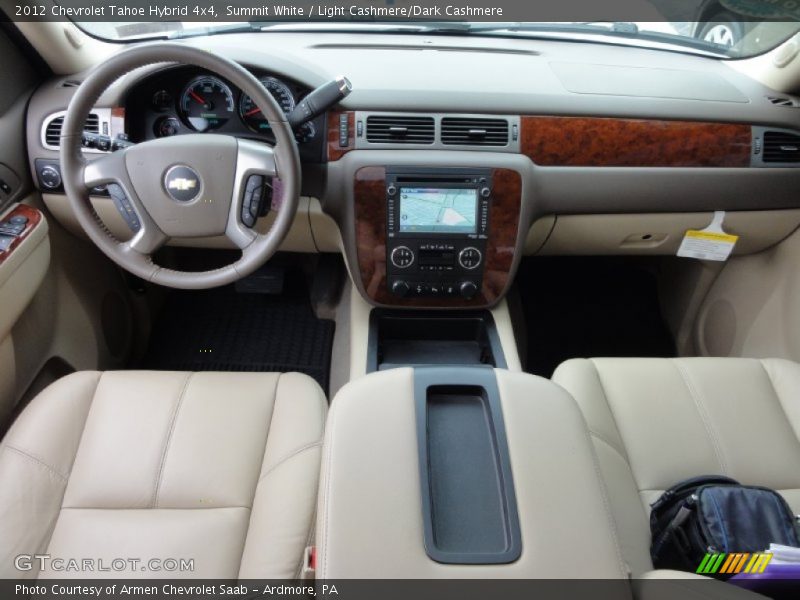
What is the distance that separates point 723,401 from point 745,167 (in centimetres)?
71

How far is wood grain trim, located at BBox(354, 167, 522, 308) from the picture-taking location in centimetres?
138

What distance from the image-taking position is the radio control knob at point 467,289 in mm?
1486

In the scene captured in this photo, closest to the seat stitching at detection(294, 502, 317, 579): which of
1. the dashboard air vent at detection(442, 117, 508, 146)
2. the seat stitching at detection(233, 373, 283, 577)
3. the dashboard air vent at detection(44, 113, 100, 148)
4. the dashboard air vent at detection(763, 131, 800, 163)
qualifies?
the seat stitching at detection(233, 373, 283, 577)

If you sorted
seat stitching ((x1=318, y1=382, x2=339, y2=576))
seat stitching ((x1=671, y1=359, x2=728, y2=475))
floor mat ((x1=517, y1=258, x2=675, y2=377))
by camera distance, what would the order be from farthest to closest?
floor mat ((x1=517, y1=258, x2=675, y2=377)) < seat stitching ((x1=671, y1=359, x2=728, y2=475)) < seat stitching ((x1=318, y1=382, x2=339, y2=576))

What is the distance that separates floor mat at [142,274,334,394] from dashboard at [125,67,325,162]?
2.59 feet

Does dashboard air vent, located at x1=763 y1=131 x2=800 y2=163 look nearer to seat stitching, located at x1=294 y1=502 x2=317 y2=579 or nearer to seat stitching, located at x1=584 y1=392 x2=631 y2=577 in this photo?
seat stitching, located at x1=584 y1=392 x2=631 y2=577

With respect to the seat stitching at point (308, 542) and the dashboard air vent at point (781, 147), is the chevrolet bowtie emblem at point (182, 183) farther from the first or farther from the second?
the dashboard air vent at point (781, 147)

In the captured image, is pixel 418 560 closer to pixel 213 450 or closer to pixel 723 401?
pixel 213 450

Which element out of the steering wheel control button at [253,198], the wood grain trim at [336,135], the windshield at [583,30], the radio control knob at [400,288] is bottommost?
the radio control knob at [400,288]

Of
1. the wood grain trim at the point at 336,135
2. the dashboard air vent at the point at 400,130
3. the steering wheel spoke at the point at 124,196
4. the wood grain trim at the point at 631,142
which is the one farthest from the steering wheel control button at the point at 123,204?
the wood grain trim at the point at 631,142

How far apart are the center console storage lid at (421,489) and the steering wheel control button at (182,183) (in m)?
0.62

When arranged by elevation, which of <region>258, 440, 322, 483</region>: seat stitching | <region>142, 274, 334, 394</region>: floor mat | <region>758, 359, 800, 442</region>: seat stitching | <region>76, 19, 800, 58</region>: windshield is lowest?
<region>142, 274, 334, 394</region>: floor mat

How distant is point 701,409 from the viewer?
4.01 feet

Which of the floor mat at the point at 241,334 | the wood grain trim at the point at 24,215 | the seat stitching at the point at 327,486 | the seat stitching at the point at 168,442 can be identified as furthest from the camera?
the floor mat at the point at 241,334
